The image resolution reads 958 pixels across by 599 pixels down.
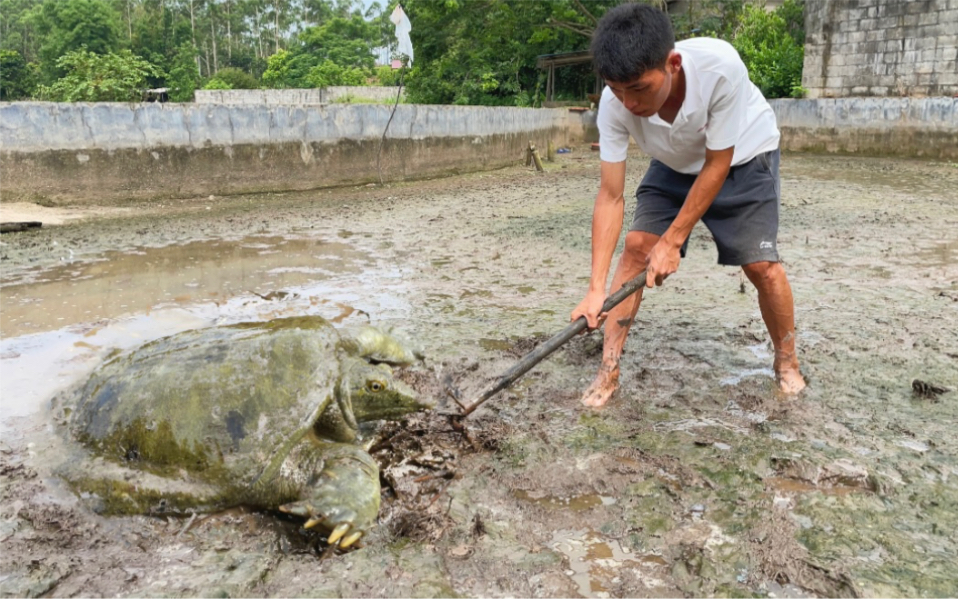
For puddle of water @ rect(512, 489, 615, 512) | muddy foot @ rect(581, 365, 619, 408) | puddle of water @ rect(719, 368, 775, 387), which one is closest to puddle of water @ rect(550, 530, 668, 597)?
puddle of water @ rect(512, 489, 615, 512)

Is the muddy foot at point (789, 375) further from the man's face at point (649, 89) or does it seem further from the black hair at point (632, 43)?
the black hair at point (632, 43)

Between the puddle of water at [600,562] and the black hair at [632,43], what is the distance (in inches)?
61.7

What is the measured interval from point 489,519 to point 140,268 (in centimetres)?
455

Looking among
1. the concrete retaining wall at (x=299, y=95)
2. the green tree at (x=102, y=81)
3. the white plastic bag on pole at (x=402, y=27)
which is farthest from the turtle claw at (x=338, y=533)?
the concrete retaining wall at (x=299, y=95)

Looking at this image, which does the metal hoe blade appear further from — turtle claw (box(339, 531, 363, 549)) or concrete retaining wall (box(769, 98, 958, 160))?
concrete retaining wall (box(769, 98, 958, 160))

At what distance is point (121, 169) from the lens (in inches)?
338

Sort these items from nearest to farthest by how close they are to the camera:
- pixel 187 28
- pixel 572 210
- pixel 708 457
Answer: pixel 708 457
pixel 572 210
pixel 187 28

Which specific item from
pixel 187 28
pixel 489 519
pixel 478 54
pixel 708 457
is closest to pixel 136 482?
pixel 489 519

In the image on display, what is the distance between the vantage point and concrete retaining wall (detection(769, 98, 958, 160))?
12.8 meters

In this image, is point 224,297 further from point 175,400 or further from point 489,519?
point 489,519

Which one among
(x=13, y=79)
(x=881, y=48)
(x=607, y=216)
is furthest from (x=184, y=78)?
(x=607, y=216)

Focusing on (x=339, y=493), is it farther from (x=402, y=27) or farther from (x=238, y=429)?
(x=402, y=27)

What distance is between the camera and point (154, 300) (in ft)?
15.4

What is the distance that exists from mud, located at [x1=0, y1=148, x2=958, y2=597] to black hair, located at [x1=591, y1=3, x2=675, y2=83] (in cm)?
144
